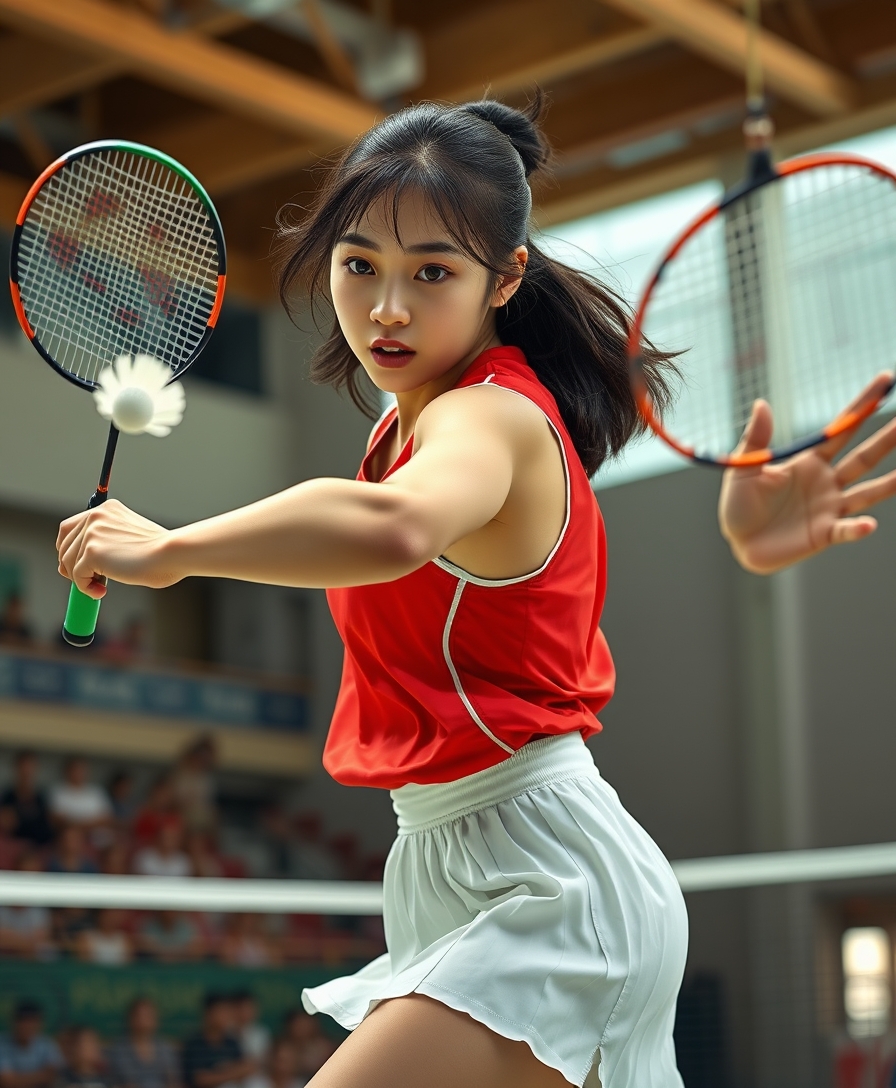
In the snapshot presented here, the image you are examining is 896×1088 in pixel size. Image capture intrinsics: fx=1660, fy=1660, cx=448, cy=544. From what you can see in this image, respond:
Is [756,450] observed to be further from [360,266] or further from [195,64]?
[195,64]

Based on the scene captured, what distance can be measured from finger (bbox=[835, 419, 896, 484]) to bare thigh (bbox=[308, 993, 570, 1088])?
0.85 metres

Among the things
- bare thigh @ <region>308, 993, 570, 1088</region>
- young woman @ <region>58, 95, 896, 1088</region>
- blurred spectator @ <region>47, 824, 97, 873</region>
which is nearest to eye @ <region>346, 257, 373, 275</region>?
young woman @ <region>58, 95, 896, 1088</region>

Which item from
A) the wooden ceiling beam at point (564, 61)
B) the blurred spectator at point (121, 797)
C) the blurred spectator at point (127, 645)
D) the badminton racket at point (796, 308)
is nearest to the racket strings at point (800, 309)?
the badminton racket at point (796, 308)

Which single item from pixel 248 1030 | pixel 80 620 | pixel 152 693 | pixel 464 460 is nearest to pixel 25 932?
pixel 248 1030

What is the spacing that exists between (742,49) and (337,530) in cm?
881

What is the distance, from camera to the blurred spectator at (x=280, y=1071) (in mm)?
7488

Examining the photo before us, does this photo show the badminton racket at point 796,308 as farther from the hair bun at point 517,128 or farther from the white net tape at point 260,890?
the white net tape at point 260,890

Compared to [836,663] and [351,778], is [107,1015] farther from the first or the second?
[351,778]

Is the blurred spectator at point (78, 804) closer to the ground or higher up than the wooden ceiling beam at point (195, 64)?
closer to the ground

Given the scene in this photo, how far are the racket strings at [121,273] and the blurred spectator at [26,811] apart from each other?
868 cm

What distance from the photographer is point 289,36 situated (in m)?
11.3

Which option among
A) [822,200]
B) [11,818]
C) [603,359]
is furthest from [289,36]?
[603,359]

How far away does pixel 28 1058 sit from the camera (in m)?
6.98

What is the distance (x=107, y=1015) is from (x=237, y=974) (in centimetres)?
150
